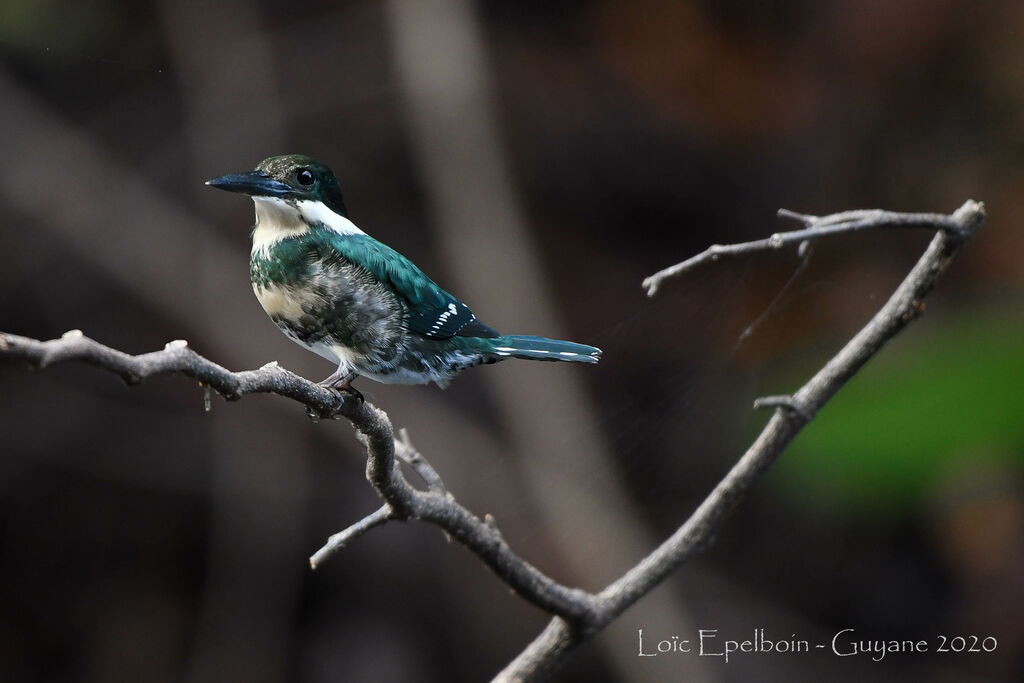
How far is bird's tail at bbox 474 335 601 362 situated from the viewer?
1929 mm

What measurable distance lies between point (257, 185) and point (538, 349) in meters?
0.61

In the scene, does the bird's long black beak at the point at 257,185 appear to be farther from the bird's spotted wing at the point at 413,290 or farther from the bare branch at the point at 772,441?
the bare branch at the point at 772,441

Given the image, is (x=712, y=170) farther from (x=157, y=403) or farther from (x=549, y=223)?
(x=157, y=403)

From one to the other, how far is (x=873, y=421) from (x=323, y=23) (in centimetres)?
295

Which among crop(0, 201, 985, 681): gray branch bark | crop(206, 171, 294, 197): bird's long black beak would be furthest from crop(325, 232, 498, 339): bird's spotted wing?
crop(0, 201, 985, 681): gray branch bark

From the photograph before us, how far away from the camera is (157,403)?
448cm

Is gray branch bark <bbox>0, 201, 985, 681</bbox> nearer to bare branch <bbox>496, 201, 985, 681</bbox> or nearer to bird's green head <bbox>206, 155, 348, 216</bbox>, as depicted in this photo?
bare branch <bbox>496, 201, 985, 681</bbox>

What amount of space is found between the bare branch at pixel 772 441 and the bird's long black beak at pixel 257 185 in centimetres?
A: 84

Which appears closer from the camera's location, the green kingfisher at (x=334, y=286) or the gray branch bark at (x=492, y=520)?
the gray branch bark at (x=492, y=520)

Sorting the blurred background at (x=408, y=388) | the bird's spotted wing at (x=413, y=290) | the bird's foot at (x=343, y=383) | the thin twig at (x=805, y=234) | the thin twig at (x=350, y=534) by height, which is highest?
the blurred background at (x=408, y=388)

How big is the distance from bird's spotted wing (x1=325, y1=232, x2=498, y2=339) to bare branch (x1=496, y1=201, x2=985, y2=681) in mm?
537

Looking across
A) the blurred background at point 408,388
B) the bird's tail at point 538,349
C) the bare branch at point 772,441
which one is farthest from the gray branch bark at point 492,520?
the blurred background at point 408,388

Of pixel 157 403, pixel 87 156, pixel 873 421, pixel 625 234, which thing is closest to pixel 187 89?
pixel 87 156

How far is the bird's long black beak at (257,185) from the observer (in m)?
1.62
